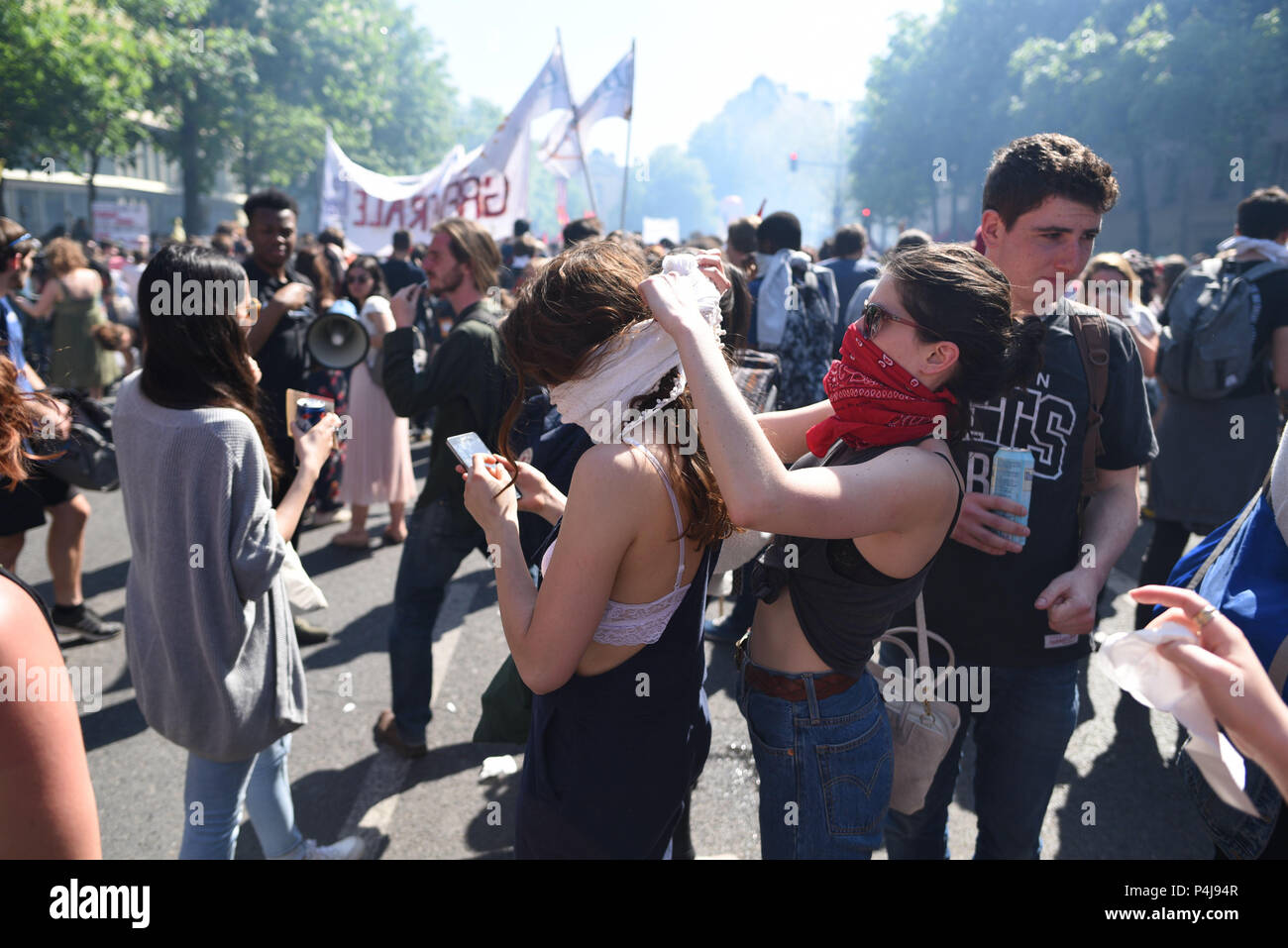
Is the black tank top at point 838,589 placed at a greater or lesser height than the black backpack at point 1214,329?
lesser

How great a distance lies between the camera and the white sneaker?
276 cm

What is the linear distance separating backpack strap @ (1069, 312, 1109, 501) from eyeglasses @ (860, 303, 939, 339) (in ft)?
2.44

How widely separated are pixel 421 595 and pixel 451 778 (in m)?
0.76

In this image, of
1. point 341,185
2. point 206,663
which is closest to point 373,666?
point 206,663

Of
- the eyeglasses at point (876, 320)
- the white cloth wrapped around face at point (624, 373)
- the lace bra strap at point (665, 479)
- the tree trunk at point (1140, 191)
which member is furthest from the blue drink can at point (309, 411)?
the tree trunk at point (1140, 191)

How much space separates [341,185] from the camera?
29.9 feet

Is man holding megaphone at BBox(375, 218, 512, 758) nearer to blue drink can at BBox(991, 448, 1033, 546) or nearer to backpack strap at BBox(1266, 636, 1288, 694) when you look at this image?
blue drink can at BBox(991, 448, 1033, 546)

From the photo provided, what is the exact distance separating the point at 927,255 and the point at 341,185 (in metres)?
8.74

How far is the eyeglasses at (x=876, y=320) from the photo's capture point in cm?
168

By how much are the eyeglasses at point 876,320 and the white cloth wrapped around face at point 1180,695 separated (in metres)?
0.70

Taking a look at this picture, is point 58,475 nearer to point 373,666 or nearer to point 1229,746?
point 373,666

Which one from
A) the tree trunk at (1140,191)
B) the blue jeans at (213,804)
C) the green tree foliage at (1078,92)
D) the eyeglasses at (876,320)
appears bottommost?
the blue jeans at (213,804)

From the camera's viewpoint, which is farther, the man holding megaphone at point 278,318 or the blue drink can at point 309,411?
the man holding megaphone at point 278,318

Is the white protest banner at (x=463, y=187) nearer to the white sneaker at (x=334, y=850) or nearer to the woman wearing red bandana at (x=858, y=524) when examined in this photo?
the white sneaker at (x=334, y=850)
